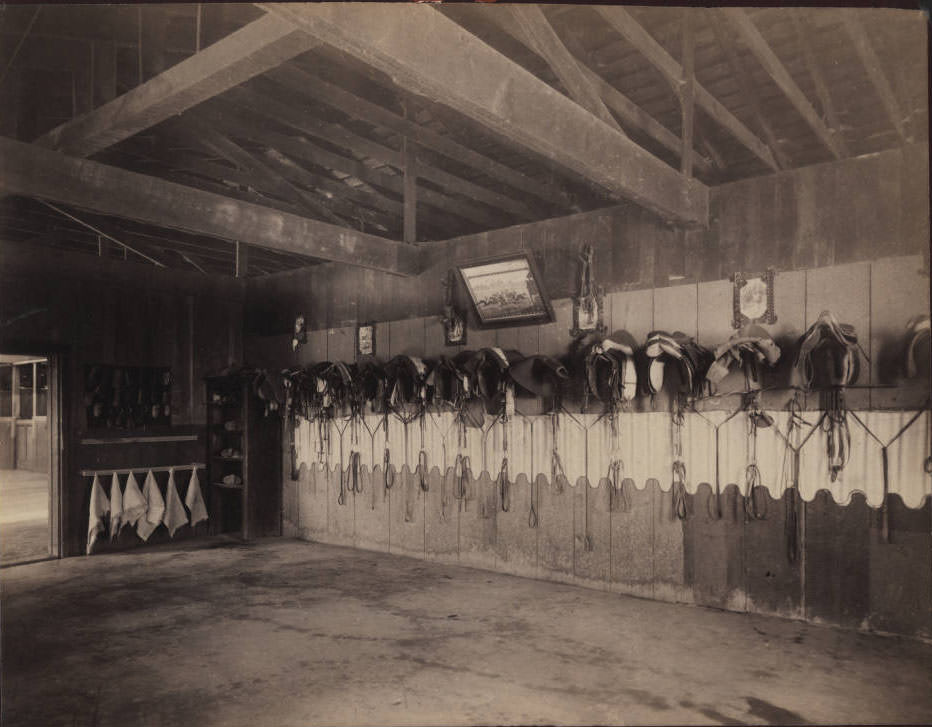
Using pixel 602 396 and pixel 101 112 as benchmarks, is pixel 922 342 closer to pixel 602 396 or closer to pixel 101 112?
pixel 602 396

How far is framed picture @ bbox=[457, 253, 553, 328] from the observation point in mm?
5711

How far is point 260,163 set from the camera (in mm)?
5594

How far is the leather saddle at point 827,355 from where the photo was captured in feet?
13.8

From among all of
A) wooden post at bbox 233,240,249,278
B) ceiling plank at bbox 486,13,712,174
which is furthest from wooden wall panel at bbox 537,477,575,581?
wooden post at bbox 233,240,249,278

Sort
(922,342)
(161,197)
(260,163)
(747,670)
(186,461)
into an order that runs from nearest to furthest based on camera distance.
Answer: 1. (747,670)
2. (922,342)
3. (161,197)
4. (260,163)
5. (186,461)

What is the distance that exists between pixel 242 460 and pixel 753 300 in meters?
5.60

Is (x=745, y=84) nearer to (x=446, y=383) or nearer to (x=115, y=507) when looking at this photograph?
(x=446, y=383)

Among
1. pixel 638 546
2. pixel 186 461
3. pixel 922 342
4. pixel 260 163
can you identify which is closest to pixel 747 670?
pixel 638 546

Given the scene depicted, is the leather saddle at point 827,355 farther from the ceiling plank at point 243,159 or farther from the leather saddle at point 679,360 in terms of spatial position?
the ceiling plank at point 243,159

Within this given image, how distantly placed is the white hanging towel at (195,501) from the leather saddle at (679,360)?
5308 millimetres

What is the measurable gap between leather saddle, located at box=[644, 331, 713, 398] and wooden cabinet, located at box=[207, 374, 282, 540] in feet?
14.9

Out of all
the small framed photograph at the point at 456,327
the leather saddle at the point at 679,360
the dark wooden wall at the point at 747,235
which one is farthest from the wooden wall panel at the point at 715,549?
the small framed photograph at the point at 456,327

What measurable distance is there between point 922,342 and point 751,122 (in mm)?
2285

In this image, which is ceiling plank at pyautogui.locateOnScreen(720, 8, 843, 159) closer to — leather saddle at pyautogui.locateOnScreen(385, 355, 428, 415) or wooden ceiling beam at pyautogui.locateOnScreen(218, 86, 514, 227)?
wooden ceiling beam at pyautogui.locateOnScreen(218, 86, 514, 227)
